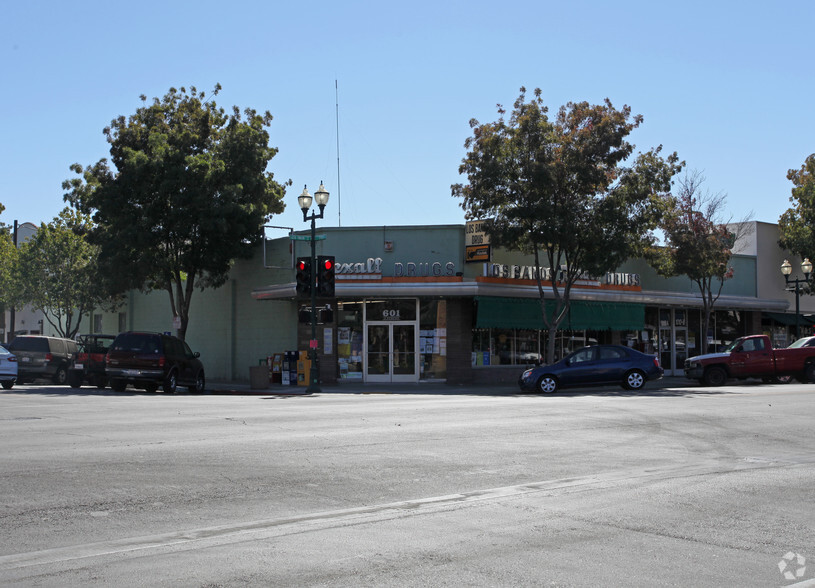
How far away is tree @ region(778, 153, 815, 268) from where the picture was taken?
38844mm

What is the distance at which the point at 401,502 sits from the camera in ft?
26.3

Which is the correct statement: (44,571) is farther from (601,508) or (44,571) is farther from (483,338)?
(483,338)

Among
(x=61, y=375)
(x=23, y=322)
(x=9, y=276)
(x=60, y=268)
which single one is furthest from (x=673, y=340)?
(x=23, y=322)

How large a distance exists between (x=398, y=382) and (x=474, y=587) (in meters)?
25.0

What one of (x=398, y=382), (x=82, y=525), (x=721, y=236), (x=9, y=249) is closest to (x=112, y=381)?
(x=398, y=382)

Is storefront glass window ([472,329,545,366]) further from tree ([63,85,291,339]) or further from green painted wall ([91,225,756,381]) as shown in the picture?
tree ([63,85,291,339])

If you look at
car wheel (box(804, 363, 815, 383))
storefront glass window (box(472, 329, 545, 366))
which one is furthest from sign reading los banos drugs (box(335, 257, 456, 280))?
car wheel (box(804, 363, 815, 383))

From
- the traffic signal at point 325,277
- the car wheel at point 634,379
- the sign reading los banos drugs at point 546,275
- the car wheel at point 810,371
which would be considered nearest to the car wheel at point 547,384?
the car wheel at point 634,379

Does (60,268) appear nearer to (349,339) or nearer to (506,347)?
(349,339)

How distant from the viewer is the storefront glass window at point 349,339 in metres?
30.4

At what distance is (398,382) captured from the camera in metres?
30.3

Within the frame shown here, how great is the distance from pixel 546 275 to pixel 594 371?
7897mm

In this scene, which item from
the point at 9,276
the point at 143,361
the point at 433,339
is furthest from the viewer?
the point at 9,276

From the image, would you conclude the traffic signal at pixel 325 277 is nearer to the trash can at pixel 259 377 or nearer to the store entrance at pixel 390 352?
the trash can at pixel 259 377
